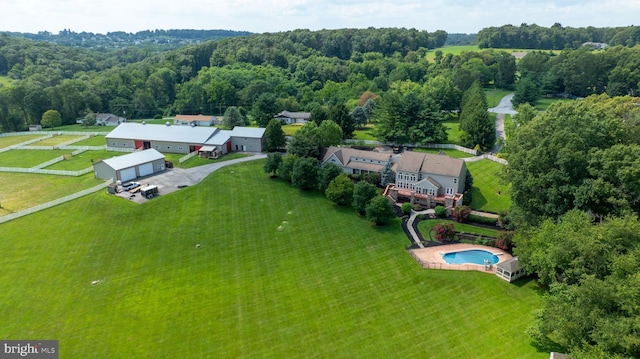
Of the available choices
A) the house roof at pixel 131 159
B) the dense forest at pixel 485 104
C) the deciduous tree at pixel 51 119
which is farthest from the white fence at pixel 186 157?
the deciduous tree at pixel 51 119

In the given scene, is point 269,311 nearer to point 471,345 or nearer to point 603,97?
point 471,345

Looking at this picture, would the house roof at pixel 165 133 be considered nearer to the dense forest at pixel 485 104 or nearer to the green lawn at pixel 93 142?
the green lawn at pixel 93 142

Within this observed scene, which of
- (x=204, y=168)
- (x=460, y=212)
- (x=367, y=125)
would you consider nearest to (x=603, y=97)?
(x=367, y=125)

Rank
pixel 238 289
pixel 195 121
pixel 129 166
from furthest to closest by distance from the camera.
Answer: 1. pixel 195 121
2. pixel 129 166
3. pixel 238 289

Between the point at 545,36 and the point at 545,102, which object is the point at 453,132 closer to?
the point at 545,102

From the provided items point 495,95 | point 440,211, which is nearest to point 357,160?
point 440,211

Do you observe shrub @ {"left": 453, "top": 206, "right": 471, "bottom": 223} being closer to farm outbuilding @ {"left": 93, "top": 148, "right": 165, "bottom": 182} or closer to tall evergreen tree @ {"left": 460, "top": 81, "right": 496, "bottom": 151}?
tall evergreen tree @ {"left": 460, "top": 81, "right": 496, "bottom": 151}

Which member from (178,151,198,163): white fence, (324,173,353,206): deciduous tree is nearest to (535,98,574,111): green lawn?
(324,173,353,206): deciduous tree
